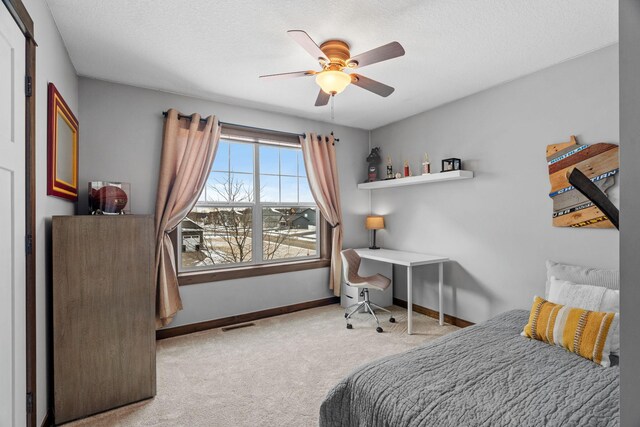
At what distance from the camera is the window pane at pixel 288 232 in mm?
4273

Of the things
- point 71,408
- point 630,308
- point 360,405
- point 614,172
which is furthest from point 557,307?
point 71,408

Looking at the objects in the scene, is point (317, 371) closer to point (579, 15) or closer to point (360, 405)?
point (360, 405)

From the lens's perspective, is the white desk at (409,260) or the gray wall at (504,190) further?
the white desk at (409,260)

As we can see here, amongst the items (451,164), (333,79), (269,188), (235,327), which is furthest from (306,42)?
(235,327)

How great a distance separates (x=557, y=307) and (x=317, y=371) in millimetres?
1833

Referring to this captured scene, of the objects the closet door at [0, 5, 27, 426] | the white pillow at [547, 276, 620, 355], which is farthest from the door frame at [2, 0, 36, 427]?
the white pillow at [547, 276, 620, 355]

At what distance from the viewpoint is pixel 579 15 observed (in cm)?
217

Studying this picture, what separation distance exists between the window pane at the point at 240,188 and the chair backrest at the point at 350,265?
1.36 metres

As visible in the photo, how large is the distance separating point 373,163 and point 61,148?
356 centimetres

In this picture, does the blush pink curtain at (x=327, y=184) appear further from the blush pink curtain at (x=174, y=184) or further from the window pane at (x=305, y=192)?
the blush pink curtain at (x=174, y=184)

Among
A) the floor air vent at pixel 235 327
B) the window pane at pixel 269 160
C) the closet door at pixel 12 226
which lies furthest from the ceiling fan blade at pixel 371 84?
the floor air vent at pixel 235 327

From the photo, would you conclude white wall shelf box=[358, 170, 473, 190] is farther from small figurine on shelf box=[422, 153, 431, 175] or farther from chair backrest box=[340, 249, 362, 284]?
chair backrest box=[340, 249, 362, 284]

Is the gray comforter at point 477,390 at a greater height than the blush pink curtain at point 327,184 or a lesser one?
lesser

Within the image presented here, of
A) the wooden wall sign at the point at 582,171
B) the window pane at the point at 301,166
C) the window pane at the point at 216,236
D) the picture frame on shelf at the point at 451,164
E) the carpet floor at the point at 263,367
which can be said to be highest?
the window pane at the point at 301,166
